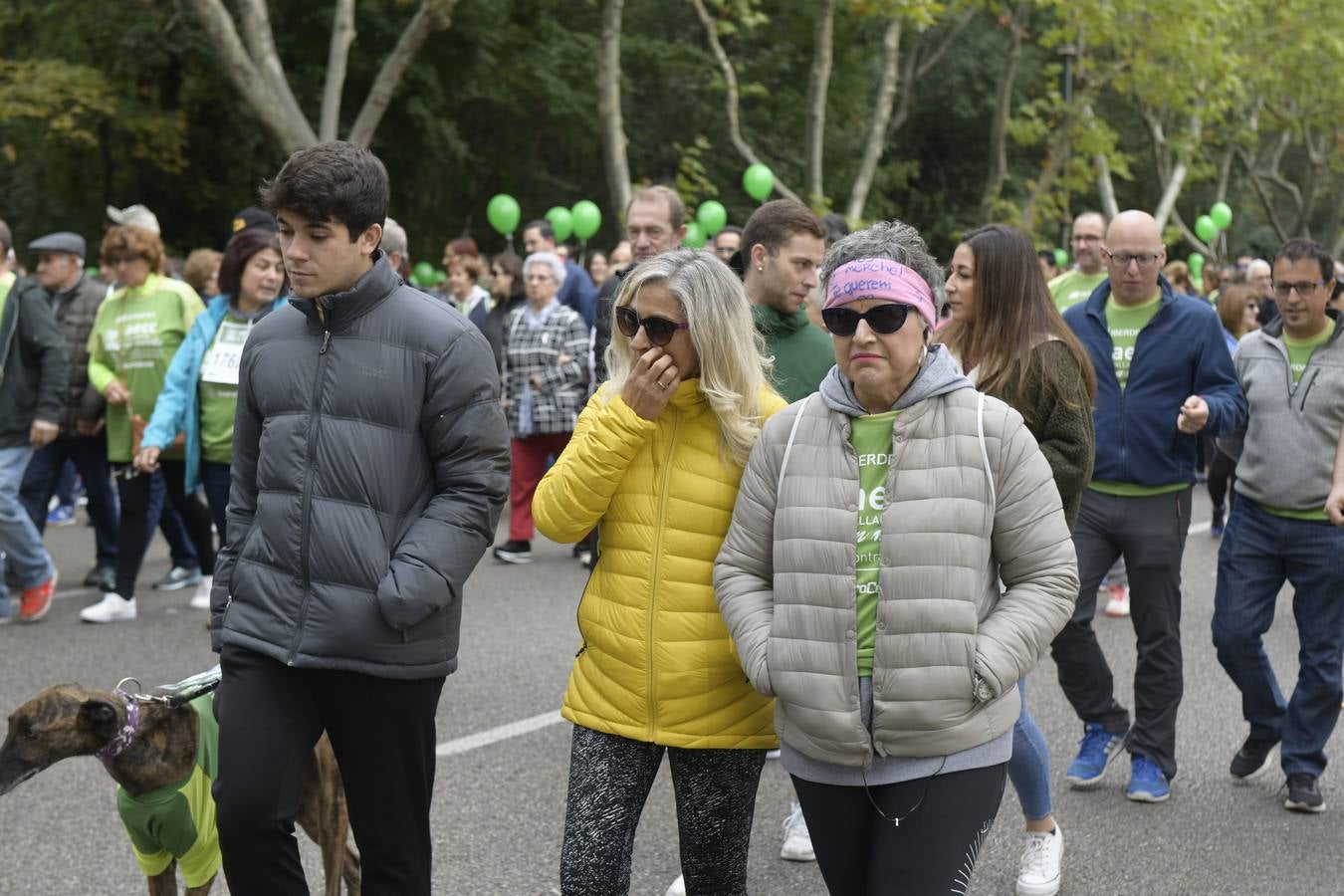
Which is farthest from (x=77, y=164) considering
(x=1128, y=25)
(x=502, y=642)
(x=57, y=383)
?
(x=502, y=642)

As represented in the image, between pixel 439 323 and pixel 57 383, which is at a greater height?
pixel 439 323

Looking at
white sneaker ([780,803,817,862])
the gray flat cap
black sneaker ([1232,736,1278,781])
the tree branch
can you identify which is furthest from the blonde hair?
the tree branch

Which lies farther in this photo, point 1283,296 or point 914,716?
point 1283,296

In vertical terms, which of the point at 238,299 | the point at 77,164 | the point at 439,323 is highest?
the point at 439,323

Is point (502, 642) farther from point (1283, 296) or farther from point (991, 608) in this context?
point (991, 608)

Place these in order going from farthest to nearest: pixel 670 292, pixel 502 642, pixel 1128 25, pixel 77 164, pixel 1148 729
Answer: pixel 77 164 → pixel 1128 25 → pixel 502 642 → pixel 1148 729 → pixel 670 292

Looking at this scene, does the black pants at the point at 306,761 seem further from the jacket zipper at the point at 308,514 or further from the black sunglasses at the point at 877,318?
the black sunglasses at the point at 877,318

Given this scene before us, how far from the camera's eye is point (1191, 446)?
19.6ft

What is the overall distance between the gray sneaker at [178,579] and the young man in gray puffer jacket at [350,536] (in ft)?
22.1

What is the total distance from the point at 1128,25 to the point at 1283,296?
18.1 m

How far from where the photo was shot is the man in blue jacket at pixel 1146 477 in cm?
593

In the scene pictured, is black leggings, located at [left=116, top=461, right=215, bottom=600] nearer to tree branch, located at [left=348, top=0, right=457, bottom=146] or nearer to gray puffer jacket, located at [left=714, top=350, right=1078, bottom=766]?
gray puffer jacket, located at [left=714, top=350, right=1078, bottom=766]

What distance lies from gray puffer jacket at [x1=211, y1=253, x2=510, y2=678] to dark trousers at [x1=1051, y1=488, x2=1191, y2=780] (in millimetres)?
2978

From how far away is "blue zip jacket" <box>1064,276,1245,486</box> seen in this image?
590 centimetres
